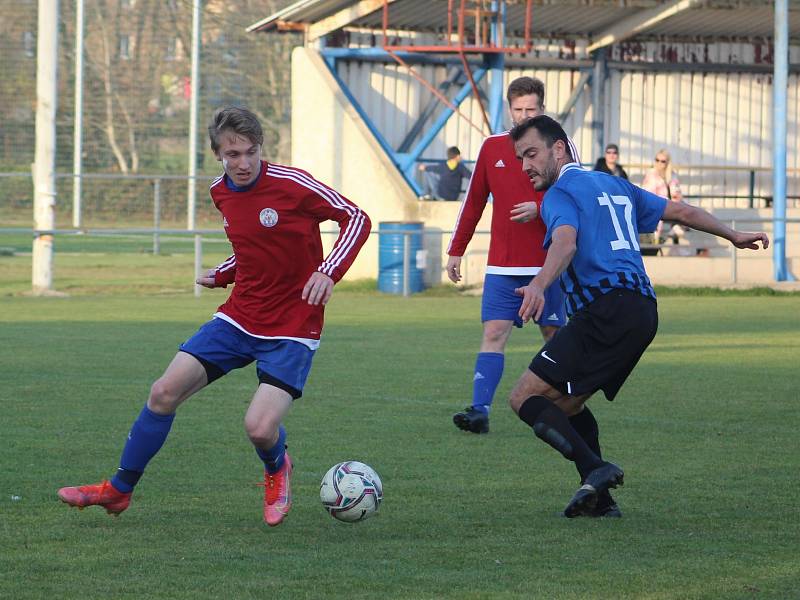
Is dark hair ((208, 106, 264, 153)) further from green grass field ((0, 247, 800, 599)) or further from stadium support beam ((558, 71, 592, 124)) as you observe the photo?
stadium support beam ((558, 71, 592, 124))

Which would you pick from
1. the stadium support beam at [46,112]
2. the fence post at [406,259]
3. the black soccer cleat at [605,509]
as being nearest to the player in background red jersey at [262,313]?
the black soccer cleat at [605,509]

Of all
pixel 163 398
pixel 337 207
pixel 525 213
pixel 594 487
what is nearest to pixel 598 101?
pixel 525 213

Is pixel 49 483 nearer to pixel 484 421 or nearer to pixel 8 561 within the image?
pixel 8 561

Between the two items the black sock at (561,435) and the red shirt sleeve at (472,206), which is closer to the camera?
the black sock at (561,435)

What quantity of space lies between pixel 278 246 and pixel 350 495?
3.56 ft

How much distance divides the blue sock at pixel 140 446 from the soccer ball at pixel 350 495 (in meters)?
0.72

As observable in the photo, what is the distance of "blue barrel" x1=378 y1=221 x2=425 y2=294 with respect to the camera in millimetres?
20766

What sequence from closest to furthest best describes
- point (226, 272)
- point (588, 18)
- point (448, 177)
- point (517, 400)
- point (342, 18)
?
1. point (517, 400)
2. point (226, 272)
3. point (448, 177)
4. point (342, 18)
5. point (588, 18)

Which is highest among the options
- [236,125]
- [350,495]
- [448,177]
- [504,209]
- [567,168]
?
[448,177]

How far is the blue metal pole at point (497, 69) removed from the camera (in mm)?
22500

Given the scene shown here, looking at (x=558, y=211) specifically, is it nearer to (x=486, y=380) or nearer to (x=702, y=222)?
(x=702, y=222)

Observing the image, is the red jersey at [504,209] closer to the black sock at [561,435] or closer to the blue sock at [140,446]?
the black sock at [561,435]

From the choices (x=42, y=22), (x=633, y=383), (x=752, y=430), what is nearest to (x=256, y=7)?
(x=42, y=22)

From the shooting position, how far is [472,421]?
27.7 feet
